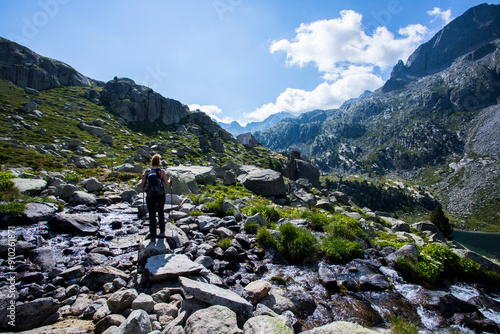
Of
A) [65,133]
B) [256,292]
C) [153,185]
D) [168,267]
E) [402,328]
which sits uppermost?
[65,133]

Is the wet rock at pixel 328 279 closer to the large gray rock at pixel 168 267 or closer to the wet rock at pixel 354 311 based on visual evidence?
the wet rock at pixel 354 311

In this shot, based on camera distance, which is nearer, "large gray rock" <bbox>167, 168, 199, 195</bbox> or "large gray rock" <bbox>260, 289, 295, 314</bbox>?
"large gray rock" <bbox>260, 289, 295, 314</bbox>

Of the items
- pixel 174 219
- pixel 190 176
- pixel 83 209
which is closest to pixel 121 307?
pixel 174 219

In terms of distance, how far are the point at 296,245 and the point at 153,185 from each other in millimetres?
7679

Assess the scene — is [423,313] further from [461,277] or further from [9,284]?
[9,284]

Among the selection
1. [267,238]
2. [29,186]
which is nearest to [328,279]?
[267,238]

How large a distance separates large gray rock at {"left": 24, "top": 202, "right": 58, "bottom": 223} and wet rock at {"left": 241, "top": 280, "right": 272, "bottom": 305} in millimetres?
13141

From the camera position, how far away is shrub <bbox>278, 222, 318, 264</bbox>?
35.6 ft

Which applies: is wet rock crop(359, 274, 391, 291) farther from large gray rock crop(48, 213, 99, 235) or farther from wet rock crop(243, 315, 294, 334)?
large gray rock crop(48, 213, 99, 235)

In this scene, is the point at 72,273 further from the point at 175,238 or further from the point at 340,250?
the point at 340,250

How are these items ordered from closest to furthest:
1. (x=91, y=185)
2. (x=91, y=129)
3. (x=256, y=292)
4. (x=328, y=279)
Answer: (x=256, y=292)
(x=328, y=279)
(x=91, y=185)
(x=91, y=129)

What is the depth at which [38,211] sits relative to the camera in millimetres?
12672

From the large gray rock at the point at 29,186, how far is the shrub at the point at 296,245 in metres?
18.9

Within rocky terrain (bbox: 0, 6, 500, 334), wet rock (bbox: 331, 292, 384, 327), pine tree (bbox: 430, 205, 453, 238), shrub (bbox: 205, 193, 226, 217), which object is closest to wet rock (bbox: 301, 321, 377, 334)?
rocky terrain (bbox: 0, 6, 500, 334)
